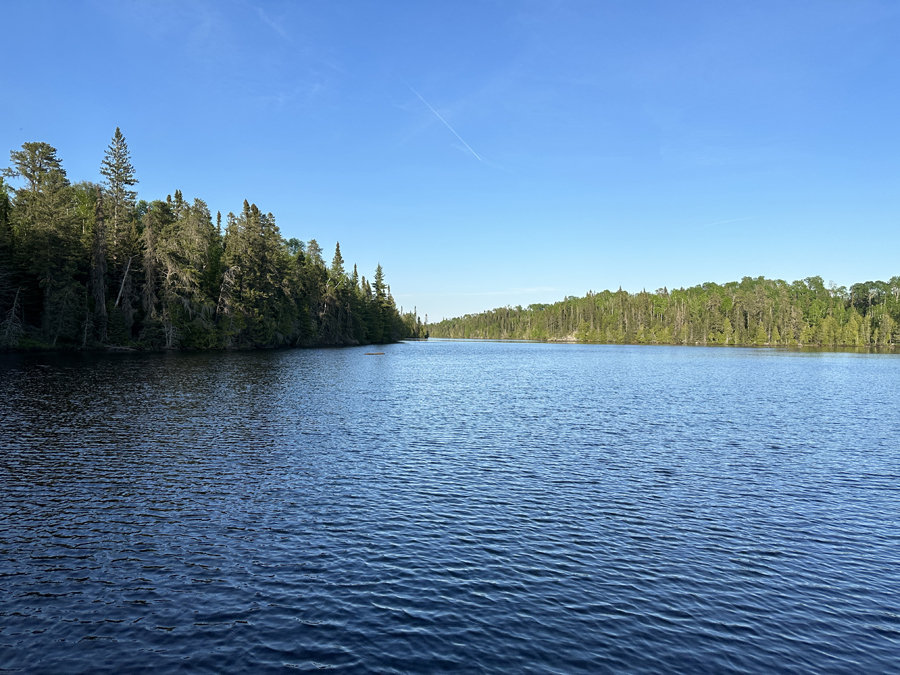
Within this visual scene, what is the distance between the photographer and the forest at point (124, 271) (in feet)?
223

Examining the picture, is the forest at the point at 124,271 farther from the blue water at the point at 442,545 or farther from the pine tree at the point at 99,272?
the blue water at the point at 442,545

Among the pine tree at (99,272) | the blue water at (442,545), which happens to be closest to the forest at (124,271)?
the pine tree at (99,272)

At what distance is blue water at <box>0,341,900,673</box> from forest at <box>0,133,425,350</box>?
5090 centimetres

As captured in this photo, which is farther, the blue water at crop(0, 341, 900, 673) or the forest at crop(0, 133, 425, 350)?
the forest at crop(0, 133, 425, 350)

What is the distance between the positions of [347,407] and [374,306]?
135435 millimetres

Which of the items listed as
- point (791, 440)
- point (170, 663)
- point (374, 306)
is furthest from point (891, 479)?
point (374, 306)

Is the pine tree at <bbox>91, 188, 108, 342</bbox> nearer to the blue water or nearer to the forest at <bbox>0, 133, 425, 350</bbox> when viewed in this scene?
the forest at <bbox>0, 133, 425, 350</bbox>

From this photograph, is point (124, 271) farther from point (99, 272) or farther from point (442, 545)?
point (442, 545)

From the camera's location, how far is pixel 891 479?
1909 centimetres

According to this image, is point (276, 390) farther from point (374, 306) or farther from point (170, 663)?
point (374, 306)

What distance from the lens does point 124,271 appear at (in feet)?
252

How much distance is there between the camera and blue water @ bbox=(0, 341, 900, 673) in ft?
28.7

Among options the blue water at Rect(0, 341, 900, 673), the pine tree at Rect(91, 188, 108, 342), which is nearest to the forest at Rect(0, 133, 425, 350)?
the pine tree at Rect(91, 188, 108, 342)

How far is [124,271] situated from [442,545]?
8295 centimetres
